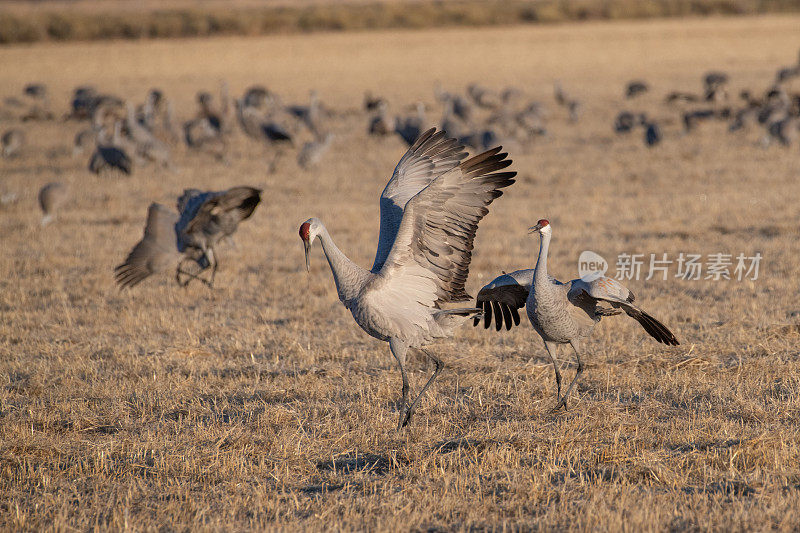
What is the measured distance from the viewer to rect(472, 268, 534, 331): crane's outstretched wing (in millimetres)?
5727

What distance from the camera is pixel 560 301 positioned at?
18.2 ft

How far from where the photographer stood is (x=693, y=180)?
45.8 feet

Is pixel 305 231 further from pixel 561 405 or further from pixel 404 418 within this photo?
pixel 561 405

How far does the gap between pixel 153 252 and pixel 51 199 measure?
12.7ft

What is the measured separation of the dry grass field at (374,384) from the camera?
4.17 meters

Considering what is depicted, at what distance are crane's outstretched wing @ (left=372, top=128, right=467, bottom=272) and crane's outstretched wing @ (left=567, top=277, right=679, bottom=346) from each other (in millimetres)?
1125

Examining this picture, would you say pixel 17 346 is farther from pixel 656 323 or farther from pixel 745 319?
pixel 745 319

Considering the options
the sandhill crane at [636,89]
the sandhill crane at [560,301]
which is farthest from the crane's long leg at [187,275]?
the sandhill crane at [636,89]

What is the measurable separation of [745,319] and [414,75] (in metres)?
28.4

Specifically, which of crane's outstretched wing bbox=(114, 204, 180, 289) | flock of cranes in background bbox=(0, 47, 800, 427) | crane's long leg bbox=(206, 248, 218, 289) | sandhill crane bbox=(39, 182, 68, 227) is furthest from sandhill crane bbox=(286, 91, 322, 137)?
crane's long leg bbox=(206, 248, 218, 289)

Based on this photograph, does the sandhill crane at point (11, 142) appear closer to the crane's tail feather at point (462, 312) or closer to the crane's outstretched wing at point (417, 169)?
the crane's outstretched wing at point (417, 169)

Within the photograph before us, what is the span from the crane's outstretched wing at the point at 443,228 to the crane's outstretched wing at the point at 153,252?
424 centimetres

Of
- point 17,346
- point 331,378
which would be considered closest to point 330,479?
point 331,378

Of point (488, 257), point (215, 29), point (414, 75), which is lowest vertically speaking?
point (488, 257)
